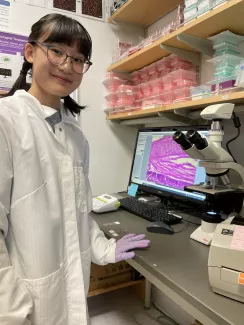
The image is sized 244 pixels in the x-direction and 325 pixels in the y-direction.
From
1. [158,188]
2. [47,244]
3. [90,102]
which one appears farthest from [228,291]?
[90,102]

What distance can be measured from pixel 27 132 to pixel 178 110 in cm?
97

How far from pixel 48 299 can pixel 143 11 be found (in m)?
1.95

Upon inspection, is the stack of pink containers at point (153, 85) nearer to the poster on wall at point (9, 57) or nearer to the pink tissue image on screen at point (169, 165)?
the pink tissue image on screen at point (169, 165)

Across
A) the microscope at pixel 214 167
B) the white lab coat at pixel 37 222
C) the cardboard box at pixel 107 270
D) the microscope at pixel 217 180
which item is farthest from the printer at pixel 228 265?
the cardboard box at pixel 107 270

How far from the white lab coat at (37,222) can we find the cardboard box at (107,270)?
1.03m

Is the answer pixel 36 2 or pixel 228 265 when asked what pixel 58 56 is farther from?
pixel 36 2

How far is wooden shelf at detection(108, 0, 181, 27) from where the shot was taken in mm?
1763

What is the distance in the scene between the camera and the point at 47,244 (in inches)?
29.1

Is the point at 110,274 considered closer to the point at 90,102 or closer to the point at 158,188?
the point at 158,188

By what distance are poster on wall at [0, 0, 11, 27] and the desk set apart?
156 cm

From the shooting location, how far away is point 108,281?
6.11ft

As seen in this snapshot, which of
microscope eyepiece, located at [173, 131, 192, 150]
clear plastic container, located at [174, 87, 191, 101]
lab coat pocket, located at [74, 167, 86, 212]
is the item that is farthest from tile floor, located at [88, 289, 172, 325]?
clear plastic container, located at [174, 87, 191, 101]

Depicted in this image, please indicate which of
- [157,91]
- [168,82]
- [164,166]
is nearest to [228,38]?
[168,82]

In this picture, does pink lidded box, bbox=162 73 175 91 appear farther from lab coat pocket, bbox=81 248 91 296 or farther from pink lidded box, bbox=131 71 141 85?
lab coat pocket, bbox=81 248 91 296
